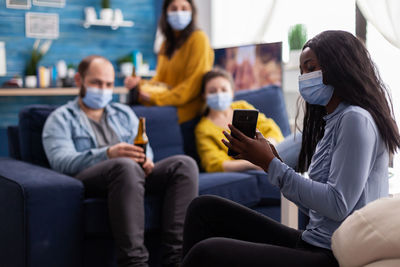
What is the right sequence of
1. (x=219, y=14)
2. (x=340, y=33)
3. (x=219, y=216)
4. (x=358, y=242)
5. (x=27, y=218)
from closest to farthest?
(x=358, y=242) < (x=340, y=33) < (x=219, y=216) < (x=27, y=218) < (x=219, y=14)

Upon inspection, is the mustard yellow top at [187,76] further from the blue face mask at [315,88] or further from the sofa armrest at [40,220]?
the blue face mask at [315,88]

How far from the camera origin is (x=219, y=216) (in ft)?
4.63

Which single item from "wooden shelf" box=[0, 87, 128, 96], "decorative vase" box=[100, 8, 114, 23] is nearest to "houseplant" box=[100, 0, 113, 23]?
"decorative vase" box=[100, 8, 114, 23]

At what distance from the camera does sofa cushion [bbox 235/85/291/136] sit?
122 inches

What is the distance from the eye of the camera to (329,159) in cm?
121

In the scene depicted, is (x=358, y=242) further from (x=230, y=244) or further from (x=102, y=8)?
(x=102, y=8)

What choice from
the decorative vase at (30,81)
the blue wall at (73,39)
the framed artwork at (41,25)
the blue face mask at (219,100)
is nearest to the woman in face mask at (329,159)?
the blue face mask at (219,100)

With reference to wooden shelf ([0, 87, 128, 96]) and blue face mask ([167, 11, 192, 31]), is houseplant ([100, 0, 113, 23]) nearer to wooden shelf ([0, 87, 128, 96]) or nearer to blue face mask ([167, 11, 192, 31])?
wooden shelf ([0, 87, 128, 96])

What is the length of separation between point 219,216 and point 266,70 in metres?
2.34

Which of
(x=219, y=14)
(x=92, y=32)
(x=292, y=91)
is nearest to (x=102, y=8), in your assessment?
(x=92, y=32)

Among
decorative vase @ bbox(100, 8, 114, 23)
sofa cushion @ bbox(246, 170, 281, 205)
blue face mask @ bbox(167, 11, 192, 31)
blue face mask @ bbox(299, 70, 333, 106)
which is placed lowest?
sofa cushion @ bbox(246, 170, 281, 205)

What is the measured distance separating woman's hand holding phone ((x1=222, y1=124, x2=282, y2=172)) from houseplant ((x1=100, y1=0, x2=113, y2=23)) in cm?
425

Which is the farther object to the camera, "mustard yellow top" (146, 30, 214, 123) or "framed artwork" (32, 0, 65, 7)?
"framed artwork" (32, 0, 65, 7)

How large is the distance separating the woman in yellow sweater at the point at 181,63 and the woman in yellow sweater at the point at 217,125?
0.38 feet
